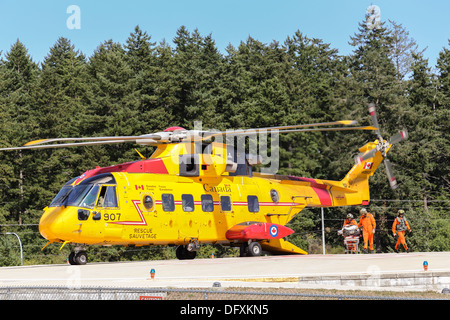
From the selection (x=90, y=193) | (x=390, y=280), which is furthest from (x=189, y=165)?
(x=390, y=280)

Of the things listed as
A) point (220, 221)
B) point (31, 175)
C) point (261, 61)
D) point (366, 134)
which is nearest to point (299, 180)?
point (220, 221)

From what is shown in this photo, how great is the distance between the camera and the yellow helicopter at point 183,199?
74.8 feet

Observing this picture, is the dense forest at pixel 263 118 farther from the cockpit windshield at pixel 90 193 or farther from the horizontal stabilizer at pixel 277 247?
the cockpit windshield at pixel 90 193

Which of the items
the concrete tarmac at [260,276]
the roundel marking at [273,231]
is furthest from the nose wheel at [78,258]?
the roundel marking at [273,231]

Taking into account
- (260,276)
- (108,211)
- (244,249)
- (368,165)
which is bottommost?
(260,276)

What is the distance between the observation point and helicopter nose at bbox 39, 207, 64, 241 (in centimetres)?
2208

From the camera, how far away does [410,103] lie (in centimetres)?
6950

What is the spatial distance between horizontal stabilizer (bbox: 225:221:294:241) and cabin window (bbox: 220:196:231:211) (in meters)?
0.86

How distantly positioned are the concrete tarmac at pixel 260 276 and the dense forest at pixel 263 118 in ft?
101

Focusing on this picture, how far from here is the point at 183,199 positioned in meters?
25.4

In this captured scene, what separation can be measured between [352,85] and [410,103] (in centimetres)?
1133

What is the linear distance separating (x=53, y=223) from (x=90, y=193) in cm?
166

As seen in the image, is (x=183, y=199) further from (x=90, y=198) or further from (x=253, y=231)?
(x=90, y=198)
